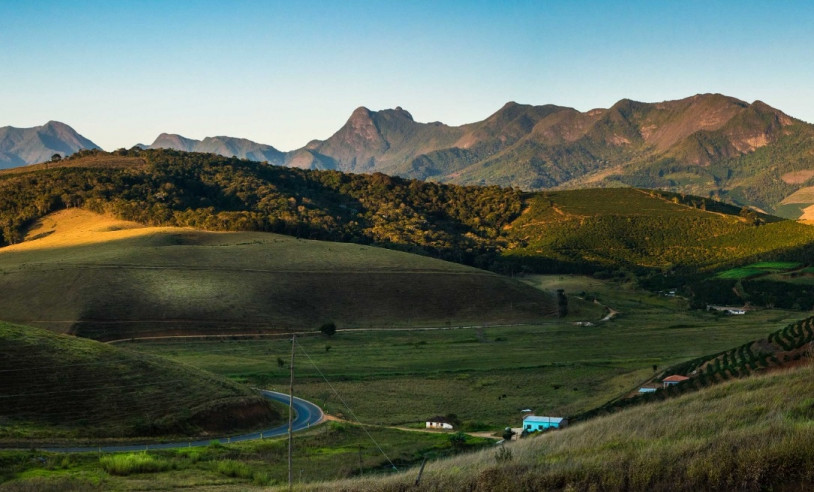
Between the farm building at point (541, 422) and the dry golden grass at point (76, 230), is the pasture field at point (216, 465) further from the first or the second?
the dry golden grass at point (76, 230)

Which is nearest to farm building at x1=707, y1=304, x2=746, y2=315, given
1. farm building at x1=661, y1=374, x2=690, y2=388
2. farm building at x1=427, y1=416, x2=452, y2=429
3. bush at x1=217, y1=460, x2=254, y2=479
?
farm building at x1=661, y1=374, x2=690, y2=388

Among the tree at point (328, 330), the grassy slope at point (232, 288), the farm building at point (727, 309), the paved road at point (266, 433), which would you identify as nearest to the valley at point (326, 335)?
the grassy slope at point (232, 288)

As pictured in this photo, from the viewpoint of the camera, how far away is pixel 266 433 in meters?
47.7

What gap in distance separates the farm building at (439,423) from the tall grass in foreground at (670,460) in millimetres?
29266

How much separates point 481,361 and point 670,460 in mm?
67501

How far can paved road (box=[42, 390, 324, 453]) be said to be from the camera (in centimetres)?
3816

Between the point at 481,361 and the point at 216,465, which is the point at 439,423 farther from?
the point at 481,361

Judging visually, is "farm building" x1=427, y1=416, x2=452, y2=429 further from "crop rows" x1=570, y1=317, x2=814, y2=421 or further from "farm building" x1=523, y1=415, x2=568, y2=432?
"crop rows" x1=570, y1=317, x2=814, y2=421

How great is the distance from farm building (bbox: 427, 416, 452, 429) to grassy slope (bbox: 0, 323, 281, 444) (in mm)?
11308

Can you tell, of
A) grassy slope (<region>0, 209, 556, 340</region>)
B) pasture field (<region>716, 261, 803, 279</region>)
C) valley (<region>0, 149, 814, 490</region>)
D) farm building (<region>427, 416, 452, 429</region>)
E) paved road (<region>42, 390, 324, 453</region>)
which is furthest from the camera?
pasture field (<region>716, 261, 803, 279</region>)

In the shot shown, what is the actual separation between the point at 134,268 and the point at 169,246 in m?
21.4

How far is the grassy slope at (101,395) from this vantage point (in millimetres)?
41969

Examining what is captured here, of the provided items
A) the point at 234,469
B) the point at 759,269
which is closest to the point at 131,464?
the point at 234,469

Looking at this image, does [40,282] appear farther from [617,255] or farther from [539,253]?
[617,255]
